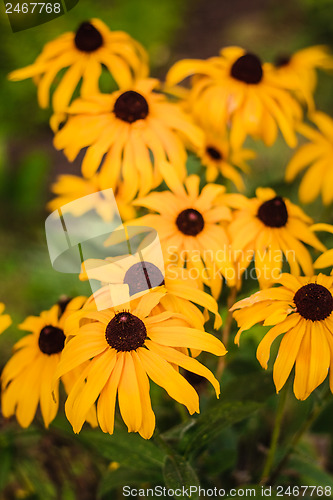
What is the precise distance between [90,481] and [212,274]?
0.49 meters

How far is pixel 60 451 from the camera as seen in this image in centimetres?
80

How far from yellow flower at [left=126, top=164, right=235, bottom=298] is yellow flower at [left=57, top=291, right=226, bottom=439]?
0.11m

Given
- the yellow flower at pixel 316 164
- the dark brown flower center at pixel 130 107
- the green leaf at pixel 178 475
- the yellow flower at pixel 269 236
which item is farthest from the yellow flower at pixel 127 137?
the green leaf at pixel 178 475

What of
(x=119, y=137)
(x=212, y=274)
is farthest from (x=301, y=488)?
(x=119, y=137)

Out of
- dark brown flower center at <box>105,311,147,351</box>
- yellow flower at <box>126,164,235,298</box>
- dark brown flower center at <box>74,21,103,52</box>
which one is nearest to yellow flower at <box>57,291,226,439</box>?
dark brown flower center at <box>105,311,147,351</box>

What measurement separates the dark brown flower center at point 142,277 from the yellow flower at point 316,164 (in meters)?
0.38

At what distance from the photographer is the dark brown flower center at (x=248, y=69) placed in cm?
79

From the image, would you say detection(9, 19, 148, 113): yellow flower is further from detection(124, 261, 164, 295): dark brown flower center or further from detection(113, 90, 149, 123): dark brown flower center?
detection(124, 261, 164, 295): dark brown flower center

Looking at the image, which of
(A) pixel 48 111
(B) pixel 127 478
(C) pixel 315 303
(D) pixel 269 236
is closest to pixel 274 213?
(D) pixel 269 236

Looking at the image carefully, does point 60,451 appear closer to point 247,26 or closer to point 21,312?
point 21,312

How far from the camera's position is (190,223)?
2.07 ft

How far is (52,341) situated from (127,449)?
18cm

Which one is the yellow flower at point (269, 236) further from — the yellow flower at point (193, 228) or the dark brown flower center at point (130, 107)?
the dark brown flower center at point (130, 107)

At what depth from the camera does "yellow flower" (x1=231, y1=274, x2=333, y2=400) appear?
0.49 m
